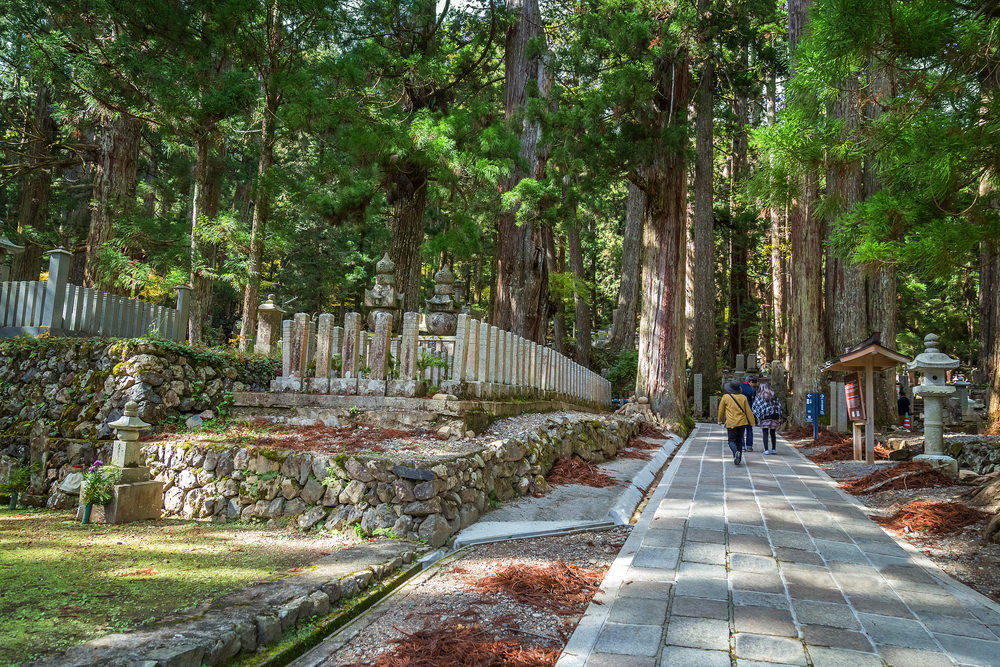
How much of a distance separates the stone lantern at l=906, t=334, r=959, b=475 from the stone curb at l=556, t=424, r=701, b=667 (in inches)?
175

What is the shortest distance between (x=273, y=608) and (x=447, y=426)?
10.4ft

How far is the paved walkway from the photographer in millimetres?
2725

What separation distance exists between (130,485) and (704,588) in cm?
484

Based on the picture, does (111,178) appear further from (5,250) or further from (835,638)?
(835,638)

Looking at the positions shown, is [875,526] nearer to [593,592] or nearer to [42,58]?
[593,592]

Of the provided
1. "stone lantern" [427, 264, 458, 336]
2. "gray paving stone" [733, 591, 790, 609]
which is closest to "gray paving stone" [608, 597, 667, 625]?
"gray paving stone" [733, 591, 790, 609]

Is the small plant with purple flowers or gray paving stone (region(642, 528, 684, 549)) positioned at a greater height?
the small plant with purple flowers

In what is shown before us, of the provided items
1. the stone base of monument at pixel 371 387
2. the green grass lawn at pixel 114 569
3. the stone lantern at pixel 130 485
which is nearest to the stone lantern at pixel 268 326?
the stone base of monument at pixel 371 387

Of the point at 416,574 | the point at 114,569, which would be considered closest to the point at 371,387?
the point at 416,574

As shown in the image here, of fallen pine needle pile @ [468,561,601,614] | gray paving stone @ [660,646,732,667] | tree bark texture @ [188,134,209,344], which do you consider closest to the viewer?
gray paving stone @ [660,646,732,667]

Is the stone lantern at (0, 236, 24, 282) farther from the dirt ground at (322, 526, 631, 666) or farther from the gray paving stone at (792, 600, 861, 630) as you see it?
the gray paving stone at (792, 600, 861, 630)

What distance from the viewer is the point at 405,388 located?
6.48m

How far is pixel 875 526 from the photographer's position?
16.9 feet

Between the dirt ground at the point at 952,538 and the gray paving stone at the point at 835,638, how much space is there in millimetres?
1507
